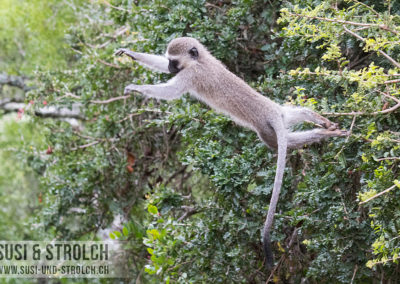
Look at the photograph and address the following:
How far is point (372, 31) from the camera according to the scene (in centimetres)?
382

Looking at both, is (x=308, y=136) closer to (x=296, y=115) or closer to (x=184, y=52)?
(x=296, y=115)

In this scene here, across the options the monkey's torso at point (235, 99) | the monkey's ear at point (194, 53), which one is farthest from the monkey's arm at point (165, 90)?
the monkey's ear at point (194, 53)

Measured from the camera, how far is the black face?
16.2ft

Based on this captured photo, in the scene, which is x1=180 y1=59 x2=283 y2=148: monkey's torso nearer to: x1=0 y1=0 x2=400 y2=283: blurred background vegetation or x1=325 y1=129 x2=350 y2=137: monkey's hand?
x1=0 y1=0 x2=400 y2=283: blurred background vegetation

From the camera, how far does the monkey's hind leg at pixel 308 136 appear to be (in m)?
4.15

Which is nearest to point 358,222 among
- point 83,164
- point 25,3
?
point 83,164

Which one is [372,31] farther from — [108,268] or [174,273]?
[108,268]

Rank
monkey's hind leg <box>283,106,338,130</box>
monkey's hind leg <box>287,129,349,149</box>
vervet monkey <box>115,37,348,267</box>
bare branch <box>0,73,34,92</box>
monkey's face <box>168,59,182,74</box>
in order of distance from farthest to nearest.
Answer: bare branch <box>0,73,34,92</box>
monkey's face <box>168,59,182,74</box>
monkey's hind leg <box>283,106,338,130</box>
vervet monkey <box>115,37,348,267</box>
monkey's hind leg <box>287,129,349,149</box>

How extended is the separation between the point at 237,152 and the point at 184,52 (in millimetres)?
1072

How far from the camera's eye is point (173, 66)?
499 centimetres

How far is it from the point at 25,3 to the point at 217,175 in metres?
5.96

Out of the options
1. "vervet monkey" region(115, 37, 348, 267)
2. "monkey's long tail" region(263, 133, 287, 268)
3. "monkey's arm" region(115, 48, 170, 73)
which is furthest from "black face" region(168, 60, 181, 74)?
"monkey's long tail" region(263, 133, 287, 268)

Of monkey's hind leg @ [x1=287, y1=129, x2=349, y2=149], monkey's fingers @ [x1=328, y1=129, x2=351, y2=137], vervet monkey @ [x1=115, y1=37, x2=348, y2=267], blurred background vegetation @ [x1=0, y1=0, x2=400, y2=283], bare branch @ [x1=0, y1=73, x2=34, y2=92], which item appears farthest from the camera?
bare branch @ [x1=0, y1=73, x2=34, y2=92]

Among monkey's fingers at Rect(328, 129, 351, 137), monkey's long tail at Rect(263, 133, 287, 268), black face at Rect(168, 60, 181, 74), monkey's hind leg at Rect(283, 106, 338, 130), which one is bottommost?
monkey's long tail at Rect(263, 133, 287, 268)
